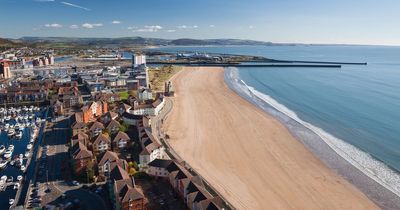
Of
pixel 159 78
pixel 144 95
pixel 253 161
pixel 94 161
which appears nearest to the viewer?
pixel 94 161

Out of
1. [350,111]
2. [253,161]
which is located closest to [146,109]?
[253,161]

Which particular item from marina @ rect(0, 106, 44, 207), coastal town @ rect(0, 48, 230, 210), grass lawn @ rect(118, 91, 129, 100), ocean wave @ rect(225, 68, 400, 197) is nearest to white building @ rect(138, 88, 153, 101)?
coastal town @ rect(0, 48, 230, 210)

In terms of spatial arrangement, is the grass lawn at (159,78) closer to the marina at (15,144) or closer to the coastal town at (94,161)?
the coastal town at (94,161)

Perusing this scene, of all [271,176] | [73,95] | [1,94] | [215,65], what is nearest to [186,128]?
[271,176]

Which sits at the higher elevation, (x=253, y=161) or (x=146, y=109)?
(x=146, y=109)

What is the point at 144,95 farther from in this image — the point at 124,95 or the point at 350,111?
the point at 350,111

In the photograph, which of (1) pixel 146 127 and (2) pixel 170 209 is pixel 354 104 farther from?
(2) pixel 170 209

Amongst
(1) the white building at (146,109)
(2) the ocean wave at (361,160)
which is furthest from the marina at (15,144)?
(2) the ocean wave at (361,160)
